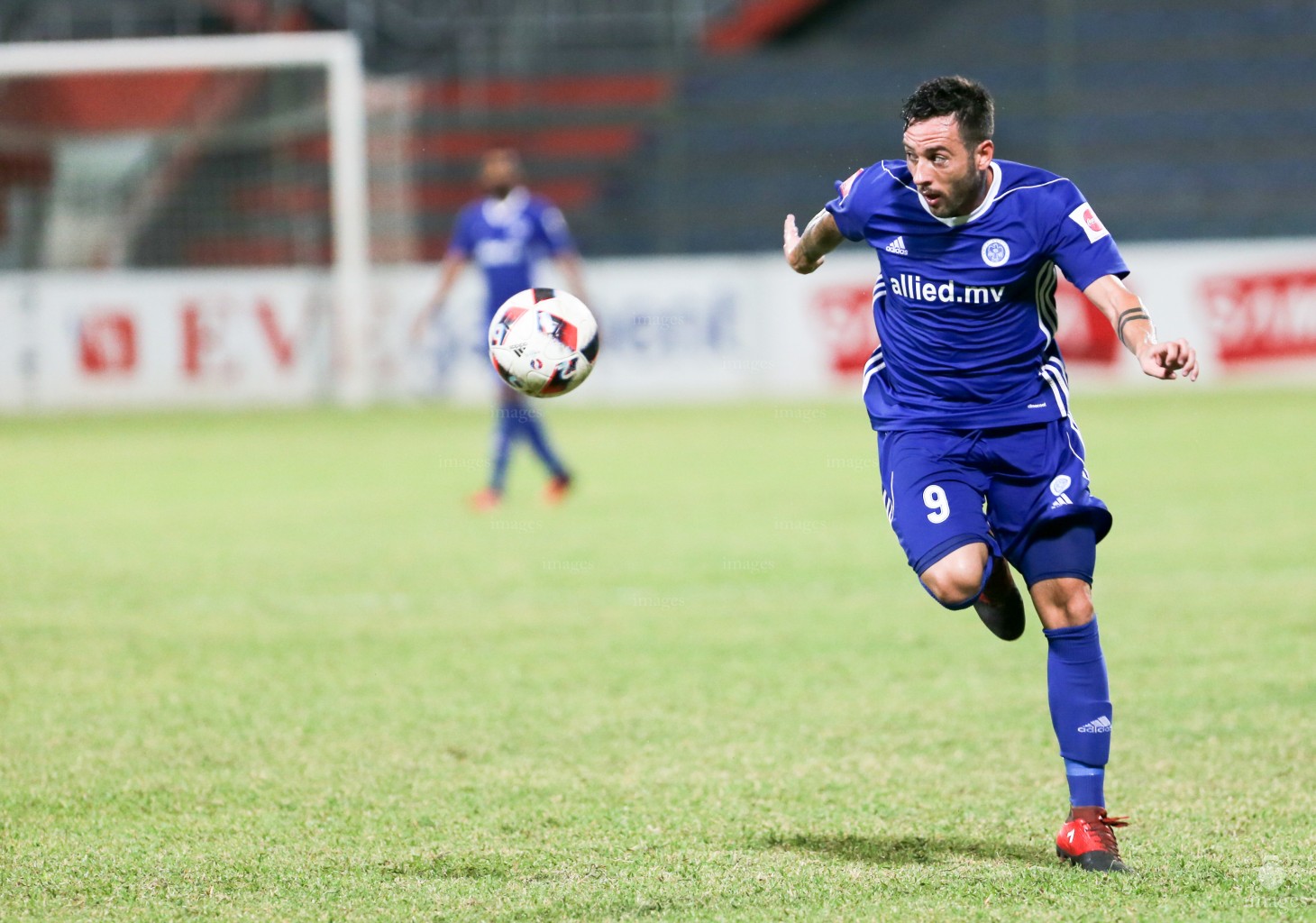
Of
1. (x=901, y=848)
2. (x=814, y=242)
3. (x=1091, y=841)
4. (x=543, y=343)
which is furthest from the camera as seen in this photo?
(x=543, y=343)

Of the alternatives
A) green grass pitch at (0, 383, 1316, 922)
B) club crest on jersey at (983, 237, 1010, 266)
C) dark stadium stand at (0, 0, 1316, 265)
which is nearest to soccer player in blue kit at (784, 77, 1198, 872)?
club crest on jersey at (983, 237, 1010, 266)

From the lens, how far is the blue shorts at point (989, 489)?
429 centimetres

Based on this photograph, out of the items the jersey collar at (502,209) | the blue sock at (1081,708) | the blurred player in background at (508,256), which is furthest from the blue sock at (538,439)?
the blue sock at (1081,708)

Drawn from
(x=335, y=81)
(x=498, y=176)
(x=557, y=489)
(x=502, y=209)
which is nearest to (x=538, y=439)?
(x=557, y=489)

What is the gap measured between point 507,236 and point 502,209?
19 cm

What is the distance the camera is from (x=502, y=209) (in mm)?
11633

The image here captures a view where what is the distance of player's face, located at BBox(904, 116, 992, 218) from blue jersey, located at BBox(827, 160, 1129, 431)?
0.10 metres

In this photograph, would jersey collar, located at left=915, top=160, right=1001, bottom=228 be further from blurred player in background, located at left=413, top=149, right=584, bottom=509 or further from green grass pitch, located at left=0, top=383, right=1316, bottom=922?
blurred player in background, located at left=413, top=149, right=584, bottom=509

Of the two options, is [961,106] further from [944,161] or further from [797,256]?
[797,256]

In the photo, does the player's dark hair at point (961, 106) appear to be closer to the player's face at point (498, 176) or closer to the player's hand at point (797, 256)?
the player's hand at point (797, 256)

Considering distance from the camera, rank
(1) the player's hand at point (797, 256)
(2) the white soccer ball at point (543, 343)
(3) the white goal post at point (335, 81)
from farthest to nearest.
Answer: (3) the white goal post at point (335, 81)
(2) the white soccer ball at point (543, 343)
(1) the player's hand at point (797, 256)

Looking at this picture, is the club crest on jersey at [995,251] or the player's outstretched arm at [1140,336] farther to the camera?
the club crest on jersey at [995,251]

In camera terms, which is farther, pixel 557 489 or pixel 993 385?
pixel 557 489

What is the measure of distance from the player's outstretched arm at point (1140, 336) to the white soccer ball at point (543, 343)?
162 cm
